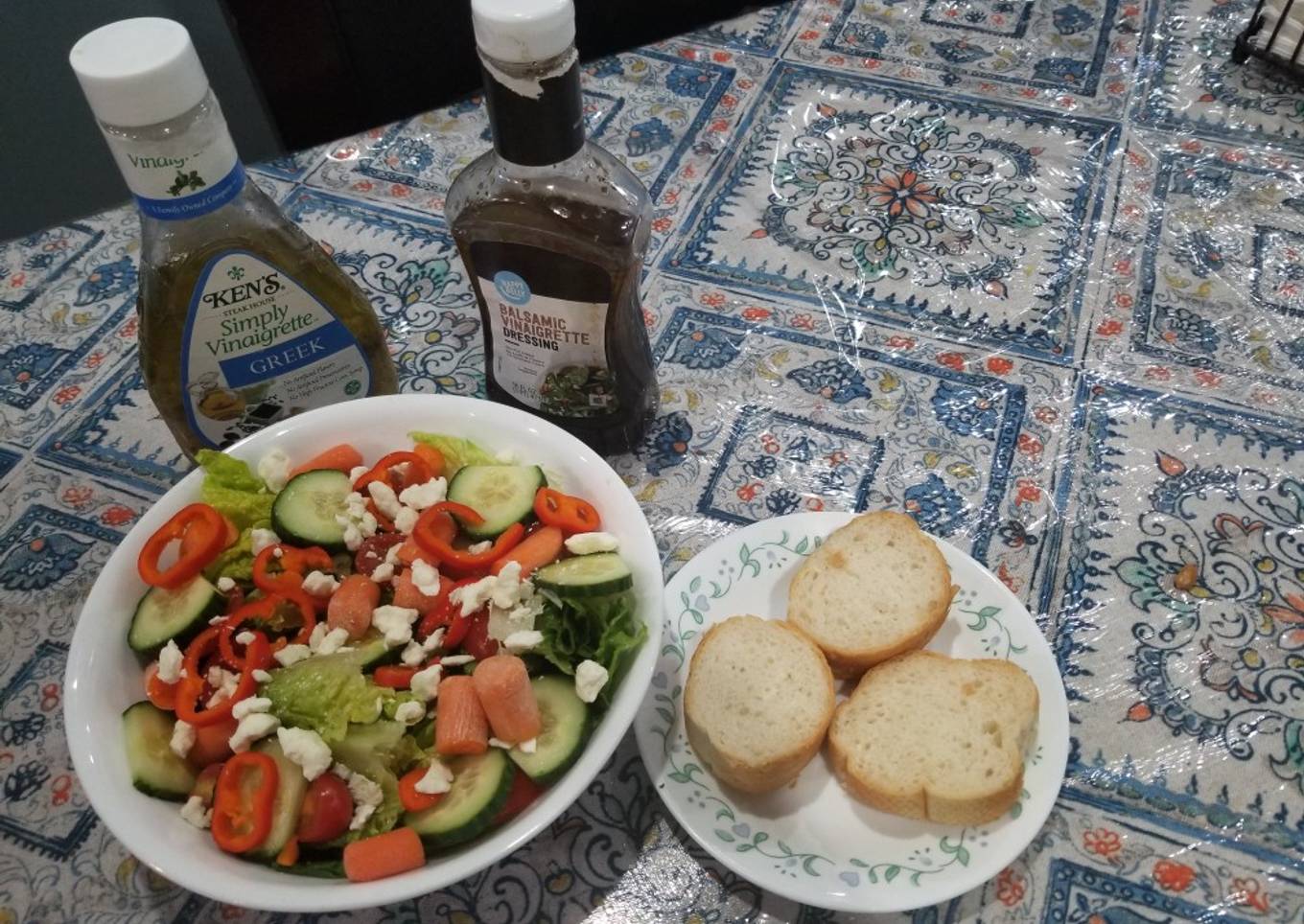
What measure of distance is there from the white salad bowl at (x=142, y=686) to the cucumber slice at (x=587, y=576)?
0.07ft

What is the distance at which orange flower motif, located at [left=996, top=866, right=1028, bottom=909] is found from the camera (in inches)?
33.7

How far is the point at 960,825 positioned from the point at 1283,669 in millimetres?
403

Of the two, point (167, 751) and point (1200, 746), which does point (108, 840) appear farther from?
point (1200, 746)

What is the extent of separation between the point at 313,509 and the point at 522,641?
9.6 inches

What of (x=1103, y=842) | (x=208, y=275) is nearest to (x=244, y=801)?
(x=208, y=275)

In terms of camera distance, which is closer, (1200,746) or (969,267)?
(1200,746)

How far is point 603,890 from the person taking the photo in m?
0.87

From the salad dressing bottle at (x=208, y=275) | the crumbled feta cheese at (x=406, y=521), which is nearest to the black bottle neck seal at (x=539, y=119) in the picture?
the salad dressing bottle at (x=208, y=275)

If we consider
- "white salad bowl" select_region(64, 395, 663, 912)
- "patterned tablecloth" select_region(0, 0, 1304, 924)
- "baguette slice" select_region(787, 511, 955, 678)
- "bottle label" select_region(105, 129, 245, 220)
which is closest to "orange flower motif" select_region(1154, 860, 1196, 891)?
"patterned tablecloth" select_region(0, 0, 1304, 924)

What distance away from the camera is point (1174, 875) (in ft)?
2.85

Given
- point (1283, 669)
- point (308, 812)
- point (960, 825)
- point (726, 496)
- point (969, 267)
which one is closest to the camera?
point (308, 812)

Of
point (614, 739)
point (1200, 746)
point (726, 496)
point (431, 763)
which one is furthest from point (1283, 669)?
point (431, 763)

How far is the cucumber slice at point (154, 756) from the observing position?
2.44 feet

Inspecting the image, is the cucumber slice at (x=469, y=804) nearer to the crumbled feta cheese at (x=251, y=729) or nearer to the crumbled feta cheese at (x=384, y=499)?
the crumbled feta cheese at (x=251, y=729)
